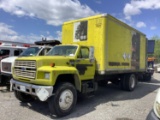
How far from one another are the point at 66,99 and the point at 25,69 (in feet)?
5.40

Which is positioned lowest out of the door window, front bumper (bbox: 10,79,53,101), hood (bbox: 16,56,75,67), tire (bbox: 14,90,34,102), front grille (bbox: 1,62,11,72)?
tire (bbox: 14,90,34,102)

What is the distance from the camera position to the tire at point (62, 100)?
554 cm

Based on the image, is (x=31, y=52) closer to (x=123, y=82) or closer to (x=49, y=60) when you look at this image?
(x=49, y=60)

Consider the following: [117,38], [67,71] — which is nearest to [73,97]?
[67,71]

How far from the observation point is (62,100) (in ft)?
18.9

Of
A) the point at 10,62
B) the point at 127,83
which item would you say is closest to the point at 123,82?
the point at 127,83

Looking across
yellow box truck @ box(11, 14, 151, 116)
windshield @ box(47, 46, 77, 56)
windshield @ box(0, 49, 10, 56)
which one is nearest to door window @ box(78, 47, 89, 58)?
yellow box truck @ box(11, 14, 151, 116)

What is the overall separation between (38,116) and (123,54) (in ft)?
17.5

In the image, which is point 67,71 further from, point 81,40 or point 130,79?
point 130,79

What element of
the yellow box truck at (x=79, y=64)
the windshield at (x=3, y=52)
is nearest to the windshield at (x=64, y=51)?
the yellow box truck at (x=79, y=64)

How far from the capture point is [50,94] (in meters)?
5.38

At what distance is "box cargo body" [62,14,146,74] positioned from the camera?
761 cm

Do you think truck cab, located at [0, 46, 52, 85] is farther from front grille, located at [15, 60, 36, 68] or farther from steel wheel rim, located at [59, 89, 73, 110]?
steel wheel rim, located at [59, 89, 73, 110]

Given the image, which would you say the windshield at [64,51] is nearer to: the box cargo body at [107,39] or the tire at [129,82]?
the box cargo body at [107,39]
